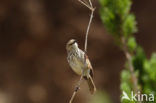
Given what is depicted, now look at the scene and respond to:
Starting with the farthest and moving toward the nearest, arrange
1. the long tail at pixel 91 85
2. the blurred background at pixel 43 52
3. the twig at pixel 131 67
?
the blurred background at pixel 43 52, the twig at pixel 131 67, the long tail at pixel 91 85

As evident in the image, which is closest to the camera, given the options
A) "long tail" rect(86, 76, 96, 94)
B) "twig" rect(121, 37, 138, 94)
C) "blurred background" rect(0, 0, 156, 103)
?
"long tail" rect(86, 76, 96, 94)

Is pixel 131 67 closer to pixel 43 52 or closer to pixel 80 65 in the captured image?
pixel 80 65

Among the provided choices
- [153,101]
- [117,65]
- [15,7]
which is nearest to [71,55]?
[153,101]

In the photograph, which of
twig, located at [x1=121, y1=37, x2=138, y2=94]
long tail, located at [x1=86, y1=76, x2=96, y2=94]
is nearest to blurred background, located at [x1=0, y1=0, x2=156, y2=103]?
twig, located at [x1=121, y1=37, x2=138, y2=94]

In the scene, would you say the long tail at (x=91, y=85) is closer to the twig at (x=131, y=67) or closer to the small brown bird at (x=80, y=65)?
the small brown bird at (x=80, y=65)

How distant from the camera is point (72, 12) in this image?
9641 millimetres

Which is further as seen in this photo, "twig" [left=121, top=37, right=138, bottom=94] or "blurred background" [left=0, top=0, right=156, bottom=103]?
"blurred background" [left=0, top=0, right=156, bottom=103]

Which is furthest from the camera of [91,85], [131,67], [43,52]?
[43,52]

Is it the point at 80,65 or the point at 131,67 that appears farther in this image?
the point at 131,67

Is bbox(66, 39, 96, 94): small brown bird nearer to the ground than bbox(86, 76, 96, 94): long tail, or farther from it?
farther from it

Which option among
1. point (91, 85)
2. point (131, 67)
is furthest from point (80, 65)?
point (131, 67)

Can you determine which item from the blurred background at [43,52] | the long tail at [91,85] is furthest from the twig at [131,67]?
the blurred background at [43,52]

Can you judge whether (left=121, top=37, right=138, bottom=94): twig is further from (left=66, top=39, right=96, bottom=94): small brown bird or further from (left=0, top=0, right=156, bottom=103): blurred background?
(left=0, top=0, right=156, bottom=103): blurred background

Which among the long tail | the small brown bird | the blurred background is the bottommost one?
the long tail
